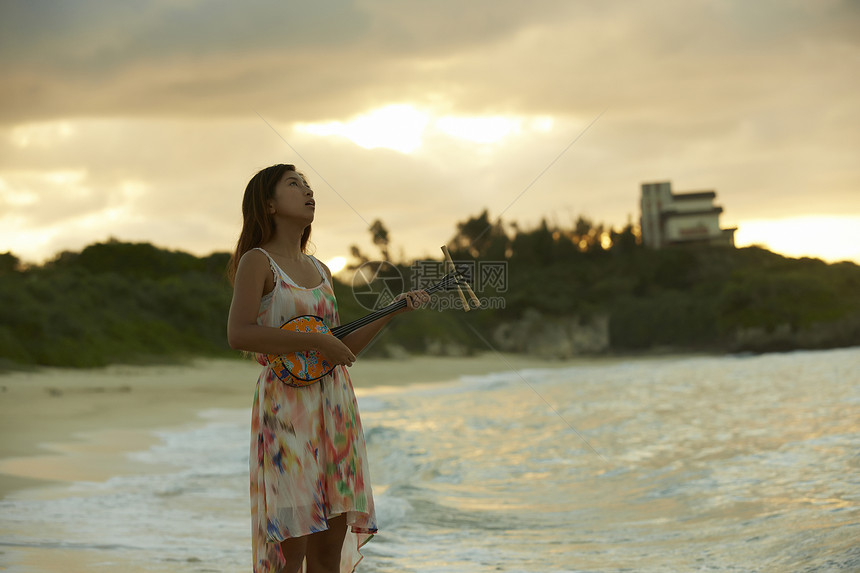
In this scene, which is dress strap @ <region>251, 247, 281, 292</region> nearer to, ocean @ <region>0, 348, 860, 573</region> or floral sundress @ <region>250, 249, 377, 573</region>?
floral sundress @ <region>250, 249, 377, 573</region>

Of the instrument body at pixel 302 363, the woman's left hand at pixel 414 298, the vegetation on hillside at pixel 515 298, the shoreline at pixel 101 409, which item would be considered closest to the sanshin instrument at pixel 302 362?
the instrument body at pixel 302 363

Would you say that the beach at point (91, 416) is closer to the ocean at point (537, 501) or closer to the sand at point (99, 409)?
the sand at point (99, 409)

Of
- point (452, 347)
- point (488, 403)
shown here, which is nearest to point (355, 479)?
point (488, 403)

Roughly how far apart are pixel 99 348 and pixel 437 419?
1086 cm

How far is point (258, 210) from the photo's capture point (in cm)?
228

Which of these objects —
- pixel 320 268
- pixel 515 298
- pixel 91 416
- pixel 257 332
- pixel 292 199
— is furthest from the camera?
pixel 515 298

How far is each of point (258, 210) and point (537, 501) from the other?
4.39m

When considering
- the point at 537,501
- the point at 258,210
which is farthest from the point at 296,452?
the point at 537,501

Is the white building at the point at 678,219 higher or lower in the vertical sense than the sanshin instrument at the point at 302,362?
higher

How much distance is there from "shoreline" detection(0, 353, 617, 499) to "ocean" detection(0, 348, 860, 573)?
1.21 ft

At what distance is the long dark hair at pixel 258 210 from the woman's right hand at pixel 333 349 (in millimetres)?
364

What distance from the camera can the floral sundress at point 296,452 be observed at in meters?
2.15

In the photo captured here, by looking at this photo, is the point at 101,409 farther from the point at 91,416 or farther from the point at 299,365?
the point at 299,365

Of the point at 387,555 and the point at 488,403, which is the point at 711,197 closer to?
the point at 488,403
